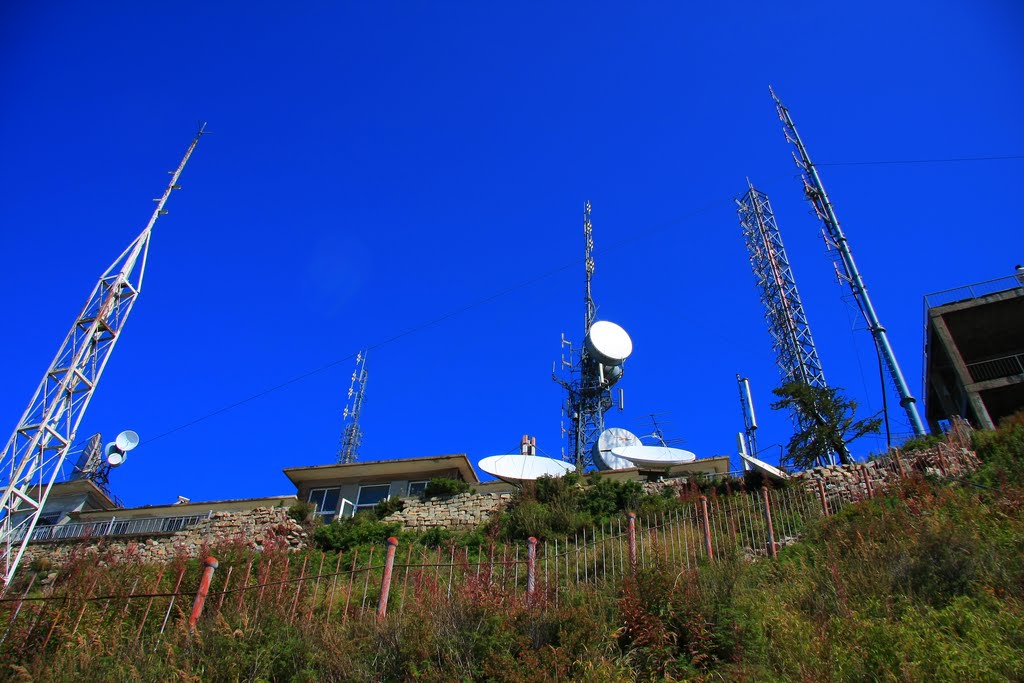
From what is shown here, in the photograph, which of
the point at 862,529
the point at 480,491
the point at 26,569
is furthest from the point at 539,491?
the point at 26,569

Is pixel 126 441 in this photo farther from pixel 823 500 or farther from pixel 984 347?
pixel 984 347

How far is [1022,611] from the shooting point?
7.43 m

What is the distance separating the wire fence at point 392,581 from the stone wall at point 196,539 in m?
5.08

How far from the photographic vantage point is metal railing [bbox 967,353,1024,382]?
23453mm

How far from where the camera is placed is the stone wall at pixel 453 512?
21.4 meters

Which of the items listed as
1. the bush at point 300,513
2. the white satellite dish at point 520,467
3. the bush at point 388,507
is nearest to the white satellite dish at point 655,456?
the white satellite dish at point 520,467

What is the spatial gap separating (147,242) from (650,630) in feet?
78.6

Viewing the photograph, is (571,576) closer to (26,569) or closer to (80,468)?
(26,569)

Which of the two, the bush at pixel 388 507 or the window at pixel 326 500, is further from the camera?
the window at pixel 326 500

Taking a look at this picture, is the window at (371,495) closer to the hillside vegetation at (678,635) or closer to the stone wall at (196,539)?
the stone wall at (196,539)

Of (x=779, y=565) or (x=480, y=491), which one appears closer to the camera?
(x=779, y=565)

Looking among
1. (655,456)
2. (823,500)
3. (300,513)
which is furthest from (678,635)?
(655,456)

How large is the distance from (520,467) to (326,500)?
7.70 m

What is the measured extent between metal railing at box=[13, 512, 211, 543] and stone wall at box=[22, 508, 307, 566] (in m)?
0.34
